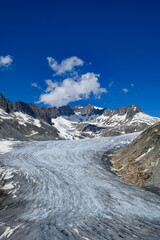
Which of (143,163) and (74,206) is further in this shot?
(143,163)

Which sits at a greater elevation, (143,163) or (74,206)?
(143,163)

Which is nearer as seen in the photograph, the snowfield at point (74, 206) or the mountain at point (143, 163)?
the snowfield at point (74, 206)

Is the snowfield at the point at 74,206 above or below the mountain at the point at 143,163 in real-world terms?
below

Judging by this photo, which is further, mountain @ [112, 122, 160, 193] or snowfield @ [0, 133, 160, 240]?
mountain @ [112, 122, 160, 193]

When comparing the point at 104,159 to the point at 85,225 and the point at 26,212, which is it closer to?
→ the point at 26,212
